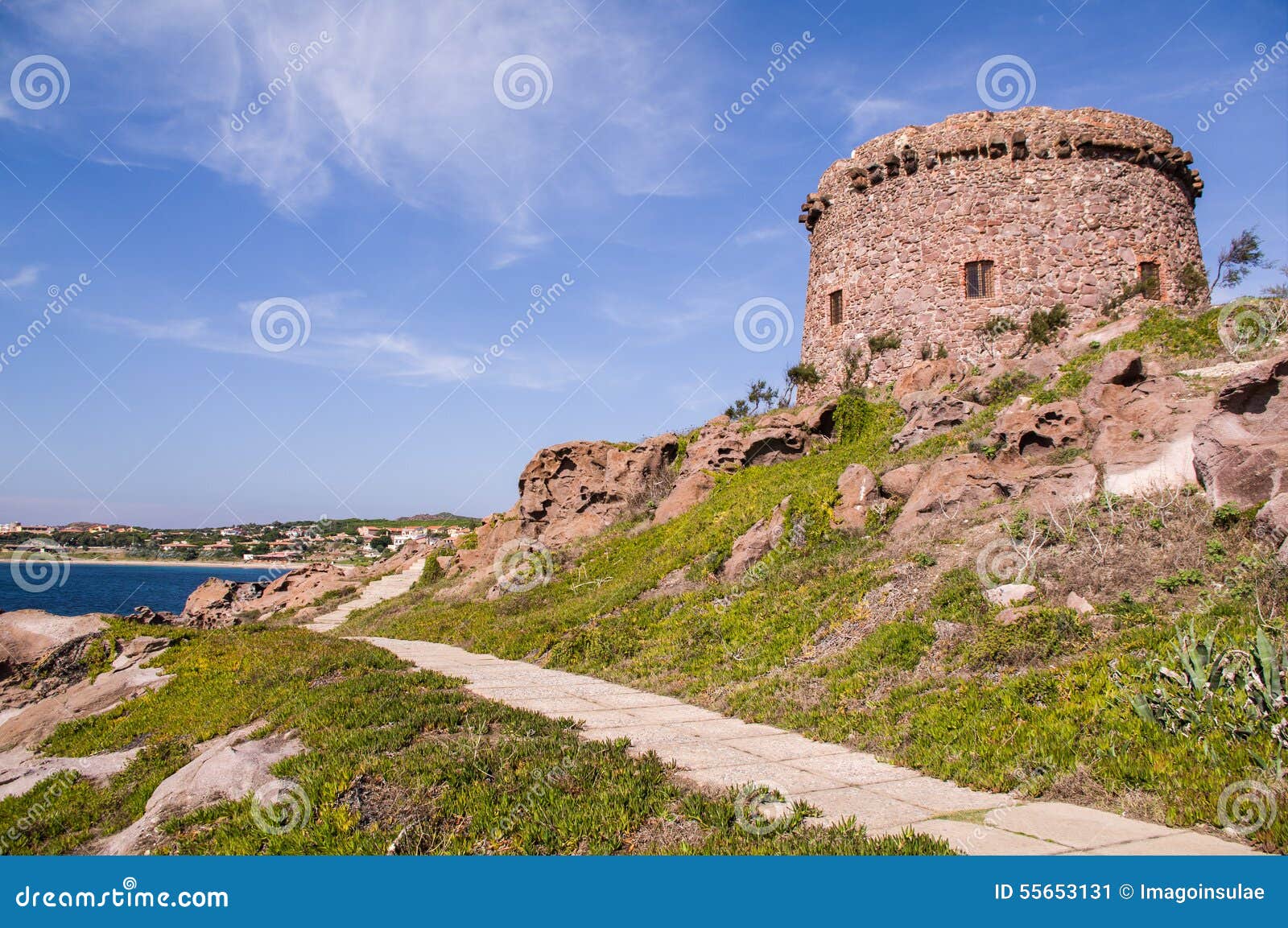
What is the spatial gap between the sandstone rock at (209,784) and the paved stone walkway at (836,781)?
237cm

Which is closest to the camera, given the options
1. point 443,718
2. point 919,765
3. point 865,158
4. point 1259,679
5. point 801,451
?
point 1259,679

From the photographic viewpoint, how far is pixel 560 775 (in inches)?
222

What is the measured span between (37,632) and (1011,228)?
25.6m

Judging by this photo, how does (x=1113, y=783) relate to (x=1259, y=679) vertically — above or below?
below

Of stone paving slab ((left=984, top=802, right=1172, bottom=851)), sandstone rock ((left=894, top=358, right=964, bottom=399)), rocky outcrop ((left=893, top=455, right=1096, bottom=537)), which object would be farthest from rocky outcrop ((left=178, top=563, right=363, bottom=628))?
stone paving slab ((left=984, top=802, right=1172, bottom=851))

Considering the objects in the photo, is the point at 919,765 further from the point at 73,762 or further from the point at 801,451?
the point at 801,451

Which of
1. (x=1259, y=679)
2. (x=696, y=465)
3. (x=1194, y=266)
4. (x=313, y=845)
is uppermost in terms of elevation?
(x=1194, y=266)

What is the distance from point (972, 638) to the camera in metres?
7.87

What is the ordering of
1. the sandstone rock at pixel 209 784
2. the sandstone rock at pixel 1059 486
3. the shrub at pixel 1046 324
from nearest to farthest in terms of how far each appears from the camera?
1. the sandstone rock at pixel 209 784
2. the sandstone rock at pixel 1059 486
3. the shrub at pixel 1046 324

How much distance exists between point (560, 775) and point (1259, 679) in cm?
509

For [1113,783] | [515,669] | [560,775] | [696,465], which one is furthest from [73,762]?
[696,465]

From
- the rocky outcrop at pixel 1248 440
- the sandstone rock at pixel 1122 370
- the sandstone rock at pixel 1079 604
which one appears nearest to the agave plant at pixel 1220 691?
the sandstone rock at pixel 1079 604

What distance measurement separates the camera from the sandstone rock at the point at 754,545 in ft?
43.2

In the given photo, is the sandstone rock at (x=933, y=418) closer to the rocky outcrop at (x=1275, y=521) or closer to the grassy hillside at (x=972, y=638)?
the grassy hillside at (x=972, y=638)
